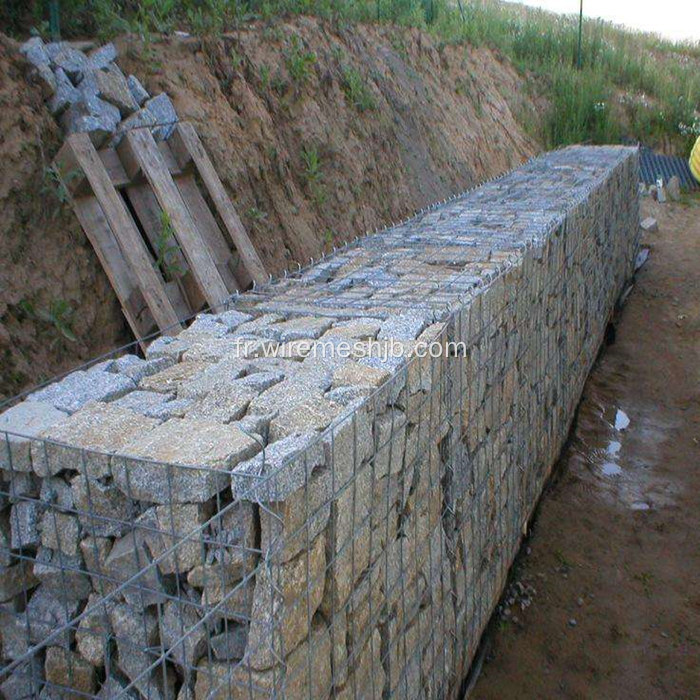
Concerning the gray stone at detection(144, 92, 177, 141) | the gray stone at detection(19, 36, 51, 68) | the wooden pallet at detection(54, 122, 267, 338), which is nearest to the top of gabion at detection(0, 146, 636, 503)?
the wooden pallet at detection(54, 122, 267, 338)

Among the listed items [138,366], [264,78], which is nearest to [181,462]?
[138,366]

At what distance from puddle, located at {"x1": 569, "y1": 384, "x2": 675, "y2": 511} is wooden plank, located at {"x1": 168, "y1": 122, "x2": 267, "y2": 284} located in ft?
11.4

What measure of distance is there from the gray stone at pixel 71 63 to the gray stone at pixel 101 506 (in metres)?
3.58

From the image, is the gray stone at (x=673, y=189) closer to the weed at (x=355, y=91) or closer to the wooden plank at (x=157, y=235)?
the weed at (x=355, y=91)

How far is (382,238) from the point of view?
6359mm

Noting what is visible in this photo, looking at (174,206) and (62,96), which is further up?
(62,96)

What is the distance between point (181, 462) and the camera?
2.55 metres

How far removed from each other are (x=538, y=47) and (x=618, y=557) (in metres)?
14.5

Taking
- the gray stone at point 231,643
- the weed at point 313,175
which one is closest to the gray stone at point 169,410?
the gray stone at point 231,643

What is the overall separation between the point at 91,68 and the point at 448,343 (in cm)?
323

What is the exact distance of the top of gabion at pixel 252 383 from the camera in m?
2.60

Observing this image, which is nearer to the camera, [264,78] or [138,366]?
[138,366]

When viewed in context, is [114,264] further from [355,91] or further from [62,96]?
[355,91]

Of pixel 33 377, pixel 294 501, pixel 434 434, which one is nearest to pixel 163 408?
pixel 294 501
